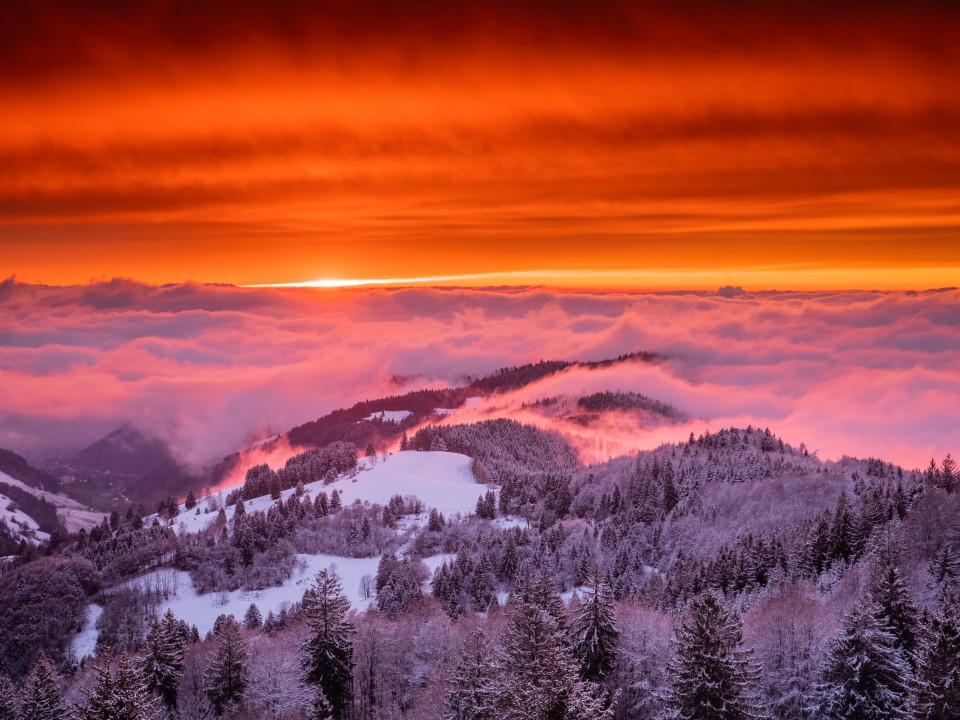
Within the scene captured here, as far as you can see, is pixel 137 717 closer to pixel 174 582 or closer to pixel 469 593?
pixel 469 593

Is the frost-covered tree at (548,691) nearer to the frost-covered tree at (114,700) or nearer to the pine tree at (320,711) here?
the pine tree at (320,711)

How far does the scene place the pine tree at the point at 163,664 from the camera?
2304 inches

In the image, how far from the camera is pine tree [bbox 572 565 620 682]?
5141 centimetres

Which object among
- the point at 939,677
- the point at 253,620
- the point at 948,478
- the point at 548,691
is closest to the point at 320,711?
the point at 548,691

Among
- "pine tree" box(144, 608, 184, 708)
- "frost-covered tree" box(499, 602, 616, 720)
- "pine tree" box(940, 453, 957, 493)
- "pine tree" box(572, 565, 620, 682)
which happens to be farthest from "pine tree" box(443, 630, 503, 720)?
"pine tree" box(940, 453, 957, 493)

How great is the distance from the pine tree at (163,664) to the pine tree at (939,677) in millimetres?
54312

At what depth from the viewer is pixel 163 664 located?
194 feet

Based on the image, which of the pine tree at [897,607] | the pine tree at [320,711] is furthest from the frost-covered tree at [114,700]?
the pine tree at [897,607]

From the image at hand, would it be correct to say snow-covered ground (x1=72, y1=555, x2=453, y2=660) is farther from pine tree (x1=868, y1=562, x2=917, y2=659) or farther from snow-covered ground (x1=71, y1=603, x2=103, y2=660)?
pine tree (x1=868, y1=562, x2=917, y2=659)

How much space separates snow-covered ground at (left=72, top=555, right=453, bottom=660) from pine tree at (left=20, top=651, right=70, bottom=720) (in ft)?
250

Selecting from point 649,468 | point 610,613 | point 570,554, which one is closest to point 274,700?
point 610,613

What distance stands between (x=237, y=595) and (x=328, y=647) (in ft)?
333

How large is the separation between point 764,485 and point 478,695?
13998cm

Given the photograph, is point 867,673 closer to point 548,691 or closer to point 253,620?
point 548,691
